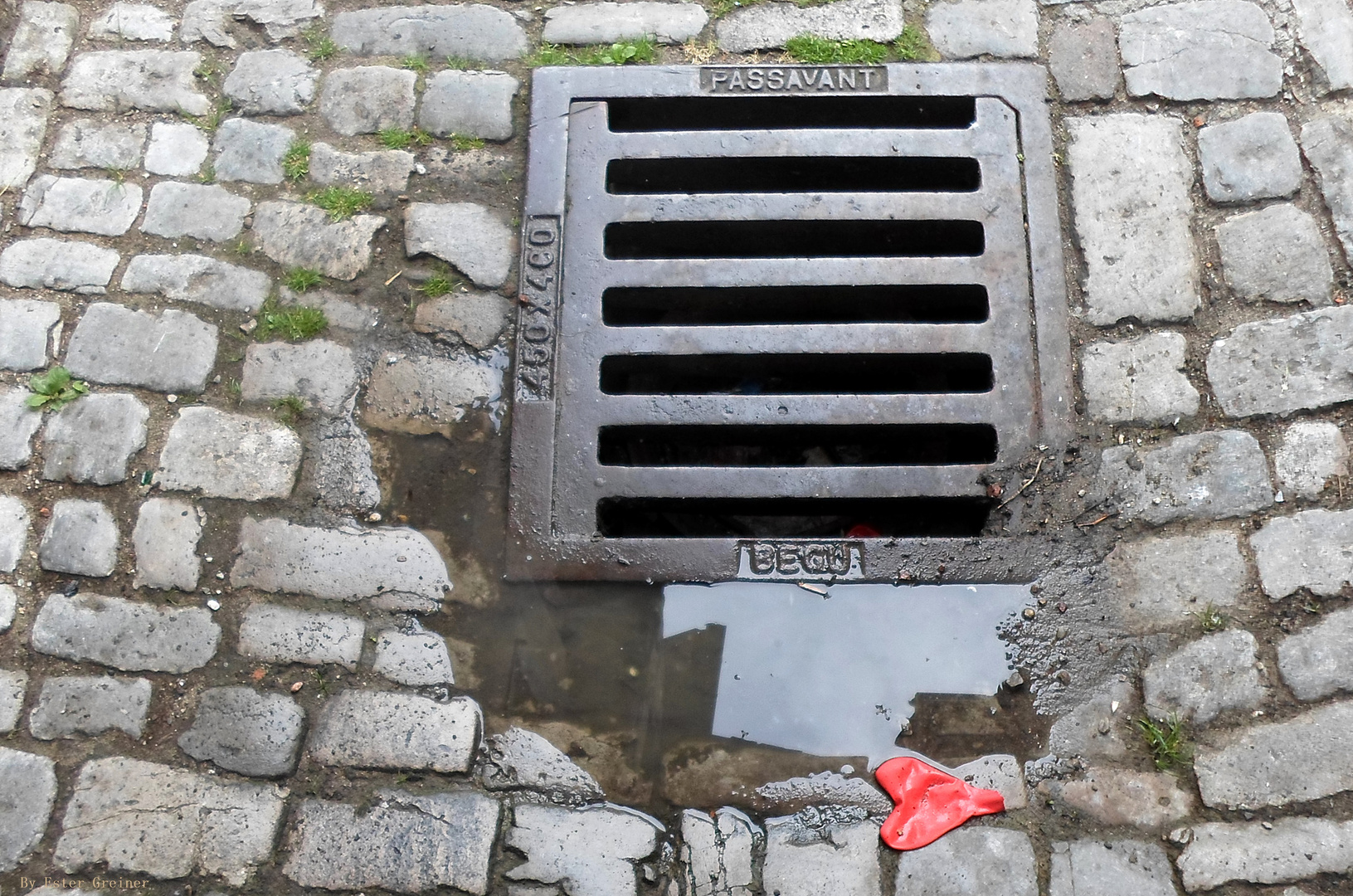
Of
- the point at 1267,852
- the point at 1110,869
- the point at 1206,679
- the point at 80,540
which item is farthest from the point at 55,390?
the point at 1267,852

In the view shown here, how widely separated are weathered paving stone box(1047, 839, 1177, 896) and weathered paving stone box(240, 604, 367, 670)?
1.31 m

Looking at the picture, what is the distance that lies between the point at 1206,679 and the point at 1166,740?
144 mm

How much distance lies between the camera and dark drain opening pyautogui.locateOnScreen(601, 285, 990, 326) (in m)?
2.09

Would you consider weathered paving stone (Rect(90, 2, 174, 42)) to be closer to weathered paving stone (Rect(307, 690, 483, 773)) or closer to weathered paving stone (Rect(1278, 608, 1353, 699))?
weathered paving stone (Rect(307, 690, 483, 773))

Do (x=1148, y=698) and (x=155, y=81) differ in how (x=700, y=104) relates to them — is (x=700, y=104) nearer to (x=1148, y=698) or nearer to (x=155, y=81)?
(x=155, y=81)

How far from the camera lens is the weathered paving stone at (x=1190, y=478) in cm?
→ 186

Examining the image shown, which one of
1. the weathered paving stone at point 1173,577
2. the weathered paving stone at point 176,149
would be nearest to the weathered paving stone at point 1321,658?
the weathered paving stone at point 1173,577

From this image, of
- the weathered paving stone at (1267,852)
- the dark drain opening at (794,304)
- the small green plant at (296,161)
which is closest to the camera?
the weathered paving stone at (1267,852)

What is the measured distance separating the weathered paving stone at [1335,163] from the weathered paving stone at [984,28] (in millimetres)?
631

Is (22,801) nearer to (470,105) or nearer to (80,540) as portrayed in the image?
(80,540)

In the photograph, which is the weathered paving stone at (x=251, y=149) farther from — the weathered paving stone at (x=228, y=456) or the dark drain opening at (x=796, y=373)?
the dark drain opening at (x=796, y=373)

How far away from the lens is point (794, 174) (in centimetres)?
225

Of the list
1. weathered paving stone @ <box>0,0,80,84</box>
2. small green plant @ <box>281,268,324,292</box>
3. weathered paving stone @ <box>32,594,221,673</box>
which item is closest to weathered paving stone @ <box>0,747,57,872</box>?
weathered paving stone @ <box>32,594,221,673</box>

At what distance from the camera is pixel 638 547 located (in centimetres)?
188
